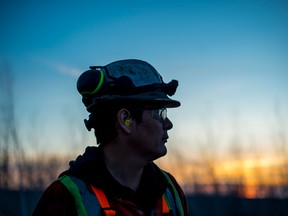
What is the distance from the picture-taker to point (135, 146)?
8.95 ft

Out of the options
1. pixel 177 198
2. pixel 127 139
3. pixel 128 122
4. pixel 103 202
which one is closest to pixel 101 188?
pixel 103 202

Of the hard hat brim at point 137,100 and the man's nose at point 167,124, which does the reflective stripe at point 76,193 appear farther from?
the man's nose at point 167,124

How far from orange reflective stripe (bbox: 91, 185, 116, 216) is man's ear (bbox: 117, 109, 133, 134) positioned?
0.49m

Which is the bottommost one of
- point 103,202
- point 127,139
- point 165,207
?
point 165,207

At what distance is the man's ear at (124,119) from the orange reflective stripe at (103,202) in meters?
0.49

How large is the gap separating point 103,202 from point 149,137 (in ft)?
1.88

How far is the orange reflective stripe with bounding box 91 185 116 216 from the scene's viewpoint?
2428 millimetres

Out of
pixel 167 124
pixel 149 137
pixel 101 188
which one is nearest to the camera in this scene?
pixel 101 188

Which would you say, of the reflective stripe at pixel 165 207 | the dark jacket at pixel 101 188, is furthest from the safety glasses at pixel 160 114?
the reflective stripe at pixel 165 207

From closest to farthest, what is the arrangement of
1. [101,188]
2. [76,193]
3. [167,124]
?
1. [76,193]
2. [101,188]
3. [167,124]

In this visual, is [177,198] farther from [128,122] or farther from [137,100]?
[137,100]

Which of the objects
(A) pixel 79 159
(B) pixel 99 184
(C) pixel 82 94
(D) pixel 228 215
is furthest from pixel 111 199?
(D) pixel 228 215

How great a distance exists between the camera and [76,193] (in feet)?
7.93

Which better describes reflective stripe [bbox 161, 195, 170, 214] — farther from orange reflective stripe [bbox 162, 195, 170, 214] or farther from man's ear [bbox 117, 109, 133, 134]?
man's ear [bbox 117, 109, 133, 134]
